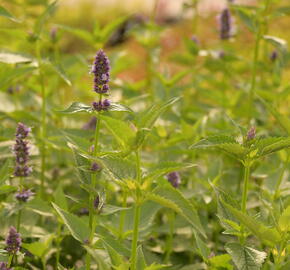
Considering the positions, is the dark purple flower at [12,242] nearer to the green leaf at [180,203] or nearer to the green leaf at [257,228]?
the green leaf at [180,203]

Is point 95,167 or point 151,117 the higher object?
point 151,117

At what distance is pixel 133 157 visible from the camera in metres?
1.33

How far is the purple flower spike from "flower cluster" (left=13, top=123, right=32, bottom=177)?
0.63 feet

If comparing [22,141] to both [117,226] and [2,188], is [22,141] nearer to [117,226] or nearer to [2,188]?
[2,188]

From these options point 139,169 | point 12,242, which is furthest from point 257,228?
point 12,242

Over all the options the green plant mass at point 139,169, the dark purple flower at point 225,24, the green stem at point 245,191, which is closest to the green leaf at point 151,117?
the green plant mass at point 139,169

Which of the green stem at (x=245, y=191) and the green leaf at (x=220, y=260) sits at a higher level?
the green stem at (x=245, y=191)

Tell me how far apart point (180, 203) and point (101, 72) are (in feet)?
1.07

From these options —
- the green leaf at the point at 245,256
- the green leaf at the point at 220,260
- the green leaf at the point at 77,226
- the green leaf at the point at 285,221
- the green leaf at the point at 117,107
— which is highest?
the green leaf at the point at 117,107

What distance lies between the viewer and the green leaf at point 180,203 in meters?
1.04

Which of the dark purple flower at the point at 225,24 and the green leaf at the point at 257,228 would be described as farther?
the dark purple flower at the point at 225,24

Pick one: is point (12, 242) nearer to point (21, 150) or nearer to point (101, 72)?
point (21, 150)

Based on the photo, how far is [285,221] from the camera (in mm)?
1166

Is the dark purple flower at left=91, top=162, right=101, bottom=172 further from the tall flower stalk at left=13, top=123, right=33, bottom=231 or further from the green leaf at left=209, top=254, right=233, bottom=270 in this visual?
the green leaf at left=209, top=254, right=233, bottom=270
